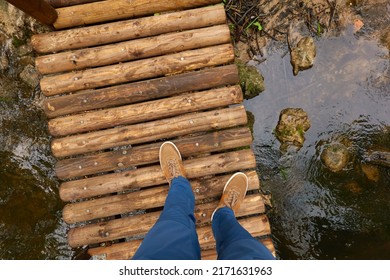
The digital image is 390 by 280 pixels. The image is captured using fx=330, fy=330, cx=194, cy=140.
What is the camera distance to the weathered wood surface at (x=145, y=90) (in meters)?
3.92

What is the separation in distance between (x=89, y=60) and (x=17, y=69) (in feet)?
4.36

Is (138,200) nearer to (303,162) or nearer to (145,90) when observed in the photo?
(145,90)

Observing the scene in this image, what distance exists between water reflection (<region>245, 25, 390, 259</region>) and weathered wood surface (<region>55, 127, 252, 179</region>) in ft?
2.84

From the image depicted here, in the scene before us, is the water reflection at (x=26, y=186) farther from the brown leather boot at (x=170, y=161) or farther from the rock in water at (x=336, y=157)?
the rock in water at (x=336, y=157)

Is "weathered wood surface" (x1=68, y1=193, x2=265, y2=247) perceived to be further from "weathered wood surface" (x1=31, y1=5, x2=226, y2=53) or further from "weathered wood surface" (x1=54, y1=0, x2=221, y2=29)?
"weathered wood surface" (x1=54, y1=0, x2=221, y2=29)

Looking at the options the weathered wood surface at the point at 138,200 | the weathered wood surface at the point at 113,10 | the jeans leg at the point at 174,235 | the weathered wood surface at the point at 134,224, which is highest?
the weathered wood surface at the point at 113,10

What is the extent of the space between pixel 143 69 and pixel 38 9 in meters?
1.25

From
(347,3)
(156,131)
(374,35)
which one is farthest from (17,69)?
(374,35)

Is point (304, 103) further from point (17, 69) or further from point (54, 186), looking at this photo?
point (17, 69)

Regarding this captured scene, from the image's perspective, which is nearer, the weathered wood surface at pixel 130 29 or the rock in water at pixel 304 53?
the weathered wood surface at pixel 130 29

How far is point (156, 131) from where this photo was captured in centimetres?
393

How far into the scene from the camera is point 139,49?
13.0 feet

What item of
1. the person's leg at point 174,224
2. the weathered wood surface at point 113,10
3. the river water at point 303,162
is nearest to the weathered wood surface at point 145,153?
the person's leg at point 174,224

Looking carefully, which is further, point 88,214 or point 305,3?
point 305,3
